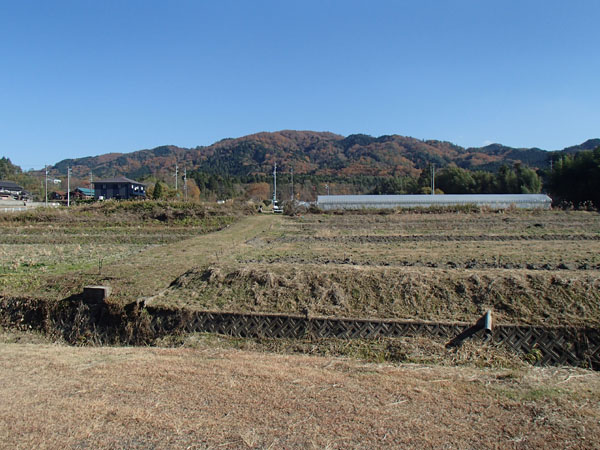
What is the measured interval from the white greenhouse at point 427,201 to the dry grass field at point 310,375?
3553cm

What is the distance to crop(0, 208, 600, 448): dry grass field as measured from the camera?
11.3ft

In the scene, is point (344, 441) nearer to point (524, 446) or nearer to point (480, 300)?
point (524, 446)

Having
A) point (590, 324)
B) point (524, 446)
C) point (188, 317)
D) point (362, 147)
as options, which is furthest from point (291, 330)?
point (362, 147)

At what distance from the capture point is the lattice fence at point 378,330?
5.98 m

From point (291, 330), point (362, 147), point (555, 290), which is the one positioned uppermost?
point (362, 147)

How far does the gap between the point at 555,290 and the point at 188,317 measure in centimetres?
606

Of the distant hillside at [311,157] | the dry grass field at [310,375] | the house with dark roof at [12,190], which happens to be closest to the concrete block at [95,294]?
the dry grass field at [310,375]

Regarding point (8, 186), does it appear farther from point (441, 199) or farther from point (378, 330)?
point (378, 330)

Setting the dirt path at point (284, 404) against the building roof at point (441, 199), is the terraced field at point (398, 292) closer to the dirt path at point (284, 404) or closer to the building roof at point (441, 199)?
the dirt path at point (284, 404)

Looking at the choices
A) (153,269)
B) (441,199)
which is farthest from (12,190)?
(153,269)

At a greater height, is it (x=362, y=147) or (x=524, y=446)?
(x=362, y=147)

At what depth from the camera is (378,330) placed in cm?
646

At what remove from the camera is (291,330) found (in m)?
6.65

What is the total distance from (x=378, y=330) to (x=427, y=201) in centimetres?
4209
